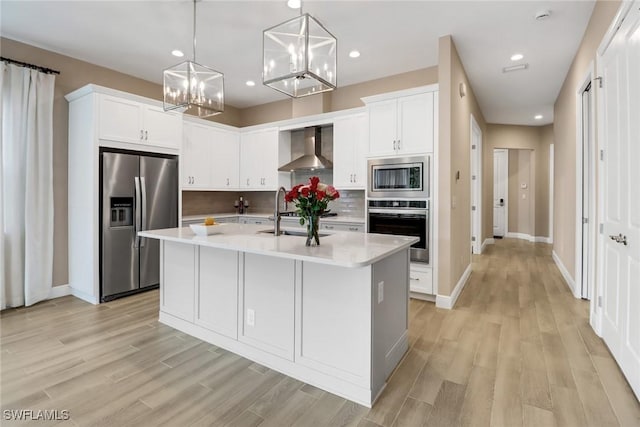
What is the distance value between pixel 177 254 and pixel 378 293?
194 centimetres

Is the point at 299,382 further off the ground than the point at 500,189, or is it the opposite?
the point at 500,189

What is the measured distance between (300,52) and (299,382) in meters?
2.16

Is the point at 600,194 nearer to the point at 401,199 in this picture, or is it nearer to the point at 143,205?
the point at 401,199

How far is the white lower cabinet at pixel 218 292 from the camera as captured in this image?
2.57 meters

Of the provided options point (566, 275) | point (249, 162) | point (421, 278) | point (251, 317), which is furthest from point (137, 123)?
point (566, 275)

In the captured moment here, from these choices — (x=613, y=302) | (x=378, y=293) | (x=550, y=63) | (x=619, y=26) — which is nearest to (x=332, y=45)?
(x=378, y=293)

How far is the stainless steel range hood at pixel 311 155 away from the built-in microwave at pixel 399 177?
103 cm

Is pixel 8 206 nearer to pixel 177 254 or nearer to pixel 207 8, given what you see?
pixel 177 254

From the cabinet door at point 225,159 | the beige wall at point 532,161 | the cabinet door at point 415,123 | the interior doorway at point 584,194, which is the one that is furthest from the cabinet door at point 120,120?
the beige wall at point 532,161

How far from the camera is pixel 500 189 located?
30.0 ft

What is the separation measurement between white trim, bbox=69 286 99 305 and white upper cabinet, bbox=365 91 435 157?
12.2 feet

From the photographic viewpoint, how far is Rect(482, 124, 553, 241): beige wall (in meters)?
7.86

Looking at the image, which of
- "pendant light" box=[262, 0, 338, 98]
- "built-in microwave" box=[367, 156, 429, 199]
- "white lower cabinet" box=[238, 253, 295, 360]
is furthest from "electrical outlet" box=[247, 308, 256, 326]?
"built-in microwave" box=[367, 156, 429, 199]

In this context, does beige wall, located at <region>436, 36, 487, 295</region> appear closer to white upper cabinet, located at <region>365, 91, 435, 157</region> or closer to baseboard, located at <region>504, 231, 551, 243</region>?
white upper cabinet, located at <region>365, 91, 435, 157</region>
